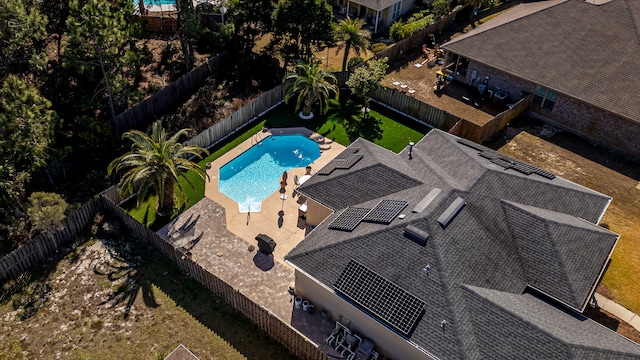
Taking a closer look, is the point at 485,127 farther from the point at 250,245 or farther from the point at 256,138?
the point at 250,245

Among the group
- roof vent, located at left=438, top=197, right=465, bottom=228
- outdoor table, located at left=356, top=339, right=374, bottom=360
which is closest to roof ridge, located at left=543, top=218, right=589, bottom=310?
roof vent, located at left=438, top=197, right=465, bottom=228

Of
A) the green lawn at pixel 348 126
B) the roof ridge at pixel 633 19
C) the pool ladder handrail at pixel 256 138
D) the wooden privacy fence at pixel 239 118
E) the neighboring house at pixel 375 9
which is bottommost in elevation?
the pool ladder handrail at pixel 256 138

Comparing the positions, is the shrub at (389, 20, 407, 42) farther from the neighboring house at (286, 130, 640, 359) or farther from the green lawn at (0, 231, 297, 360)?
the green lawn at (0, 231, 297, 360)

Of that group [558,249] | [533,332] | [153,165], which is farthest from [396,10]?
[533,332]

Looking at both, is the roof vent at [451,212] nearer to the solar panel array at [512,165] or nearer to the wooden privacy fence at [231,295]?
the solar panel array at [512,165]

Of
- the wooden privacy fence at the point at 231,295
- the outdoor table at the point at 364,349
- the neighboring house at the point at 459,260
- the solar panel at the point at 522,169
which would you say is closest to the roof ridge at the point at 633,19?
the solar panel at the point at 522,169
